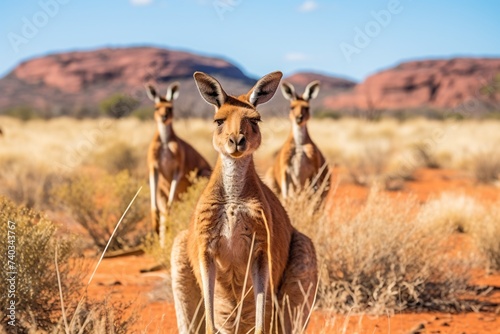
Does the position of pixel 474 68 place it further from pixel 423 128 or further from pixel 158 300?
pixel 158 300

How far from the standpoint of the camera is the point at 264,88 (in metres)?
4.02

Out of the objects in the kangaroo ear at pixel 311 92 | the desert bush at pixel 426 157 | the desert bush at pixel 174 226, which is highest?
the kangaroo ear at pixel 311 92

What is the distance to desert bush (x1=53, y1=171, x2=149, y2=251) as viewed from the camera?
9.43 metres

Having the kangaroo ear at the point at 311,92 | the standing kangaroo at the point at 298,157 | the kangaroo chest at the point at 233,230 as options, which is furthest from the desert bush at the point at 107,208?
the kangaroo chest at the point at 233,230

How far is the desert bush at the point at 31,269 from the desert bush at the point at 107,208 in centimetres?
445

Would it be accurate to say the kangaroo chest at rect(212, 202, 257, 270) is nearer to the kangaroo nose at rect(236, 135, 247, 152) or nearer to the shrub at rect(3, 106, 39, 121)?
the kangaroo nose at rect(236, 135, 247, 152)

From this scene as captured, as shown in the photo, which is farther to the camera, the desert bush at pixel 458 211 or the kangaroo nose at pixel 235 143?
the desert bush at pixel 458 211

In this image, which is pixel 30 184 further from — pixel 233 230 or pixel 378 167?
pixel 378 167

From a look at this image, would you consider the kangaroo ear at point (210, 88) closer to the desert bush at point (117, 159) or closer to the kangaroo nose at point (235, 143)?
the kangaroo nose at point (235, 143)

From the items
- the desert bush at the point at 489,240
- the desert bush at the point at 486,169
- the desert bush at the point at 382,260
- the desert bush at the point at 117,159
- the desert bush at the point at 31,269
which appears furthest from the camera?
the desert bush at the point at 117,159

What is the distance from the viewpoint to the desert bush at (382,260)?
6.31 metres

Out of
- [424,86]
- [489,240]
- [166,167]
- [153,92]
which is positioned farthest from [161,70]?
[489,240]

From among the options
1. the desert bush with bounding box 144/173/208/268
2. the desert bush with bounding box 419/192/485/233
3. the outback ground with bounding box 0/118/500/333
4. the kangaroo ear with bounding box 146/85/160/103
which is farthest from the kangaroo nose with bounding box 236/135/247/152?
the desert bush with bounding box 419/192/485/233

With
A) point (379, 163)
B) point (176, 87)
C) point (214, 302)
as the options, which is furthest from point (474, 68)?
point (214, 302)
